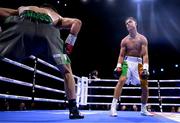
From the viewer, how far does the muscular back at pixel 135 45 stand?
344cm

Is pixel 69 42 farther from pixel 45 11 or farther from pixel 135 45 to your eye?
pixel 135 45

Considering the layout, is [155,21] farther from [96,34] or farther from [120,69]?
[120,69]

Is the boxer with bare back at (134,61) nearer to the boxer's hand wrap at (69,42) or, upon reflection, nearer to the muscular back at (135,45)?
the muscular back at (135,45)

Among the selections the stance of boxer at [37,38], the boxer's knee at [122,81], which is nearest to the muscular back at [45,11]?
the stance of boxer at [37,38]

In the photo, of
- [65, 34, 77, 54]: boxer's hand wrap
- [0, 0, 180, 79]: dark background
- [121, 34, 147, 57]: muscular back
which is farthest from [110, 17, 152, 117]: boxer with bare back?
[0, 0, 180, 79]: dark background

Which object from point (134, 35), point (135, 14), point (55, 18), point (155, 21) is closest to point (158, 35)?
point (155, 21)

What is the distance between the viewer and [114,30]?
15.7 m

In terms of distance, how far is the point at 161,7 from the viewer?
11930mm

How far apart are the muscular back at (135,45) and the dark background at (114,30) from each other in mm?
6568

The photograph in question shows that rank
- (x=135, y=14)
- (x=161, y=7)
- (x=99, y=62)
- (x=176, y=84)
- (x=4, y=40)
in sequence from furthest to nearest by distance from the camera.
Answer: (x=99, y=62), (x=176, y=84), (x=135, y=14), (x=161, y=7), (x=4, y=40)

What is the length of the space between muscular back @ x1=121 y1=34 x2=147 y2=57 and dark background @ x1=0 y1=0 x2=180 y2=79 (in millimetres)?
6568

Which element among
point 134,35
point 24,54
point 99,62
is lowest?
point 24,54

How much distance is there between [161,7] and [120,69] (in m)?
9.39

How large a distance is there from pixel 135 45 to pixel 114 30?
1239 cm
